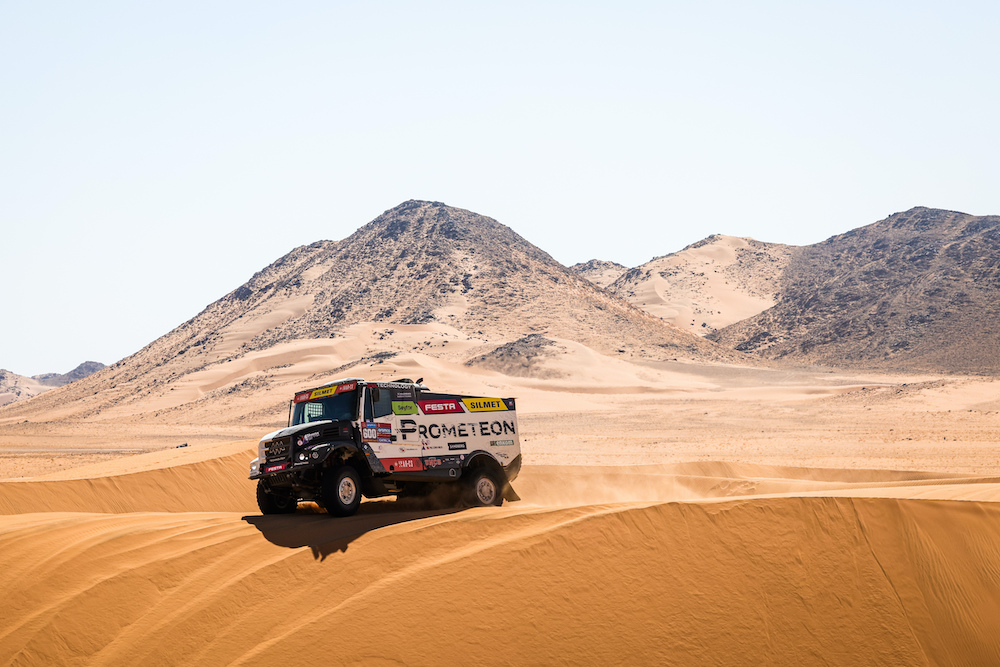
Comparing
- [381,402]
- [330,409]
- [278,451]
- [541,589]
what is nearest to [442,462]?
[381,402]

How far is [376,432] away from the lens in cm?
1430

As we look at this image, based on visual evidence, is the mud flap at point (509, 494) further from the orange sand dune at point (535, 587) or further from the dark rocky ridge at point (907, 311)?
the dark rocky ridge at point (907, 311)

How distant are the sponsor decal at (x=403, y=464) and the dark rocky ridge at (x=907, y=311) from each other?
87805mm

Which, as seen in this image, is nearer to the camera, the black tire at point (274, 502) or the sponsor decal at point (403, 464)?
the sponsor decal at point (403, 464)

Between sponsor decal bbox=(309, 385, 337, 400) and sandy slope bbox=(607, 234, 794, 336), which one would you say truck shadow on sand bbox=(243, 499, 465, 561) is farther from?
sandy slope bbox=(607, 234, 794, 336)

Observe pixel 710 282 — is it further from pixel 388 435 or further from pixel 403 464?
pixel 388 435

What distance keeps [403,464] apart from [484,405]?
2359 mm

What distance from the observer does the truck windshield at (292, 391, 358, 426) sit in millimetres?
14289

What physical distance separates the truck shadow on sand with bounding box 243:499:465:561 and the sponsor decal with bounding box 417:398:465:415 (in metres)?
2.11

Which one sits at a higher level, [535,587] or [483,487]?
[483,487]

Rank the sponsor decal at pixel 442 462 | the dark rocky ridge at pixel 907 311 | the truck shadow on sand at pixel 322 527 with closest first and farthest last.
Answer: the truck shadow on sand at pixel 322 527 → the sponsor decal at pixel 442 462 → the dark rocky ridge at pixel 907 311

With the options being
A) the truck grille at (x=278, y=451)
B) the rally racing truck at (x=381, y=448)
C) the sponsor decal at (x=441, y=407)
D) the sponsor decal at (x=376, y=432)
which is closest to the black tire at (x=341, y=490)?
the rally racing truck at (x=381, y=448)

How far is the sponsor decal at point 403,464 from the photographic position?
47.2 feet

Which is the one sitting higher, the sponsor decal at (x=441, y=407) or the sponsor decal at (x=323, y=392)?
the sponsor decal at (x=323, y=392)
